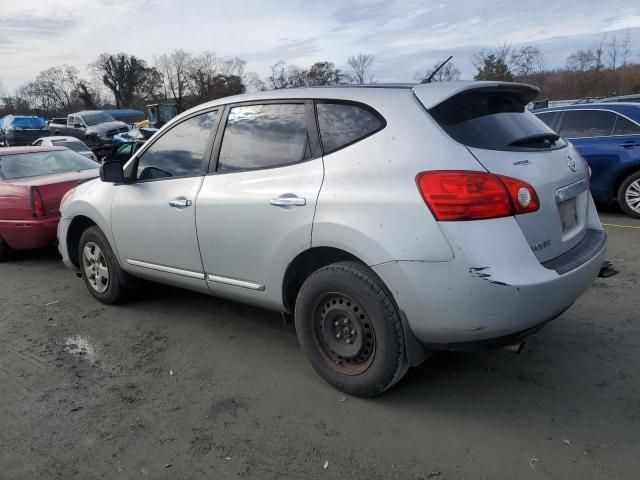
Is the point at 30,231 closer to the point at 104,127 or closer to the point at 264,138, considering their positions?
the point at 264,138

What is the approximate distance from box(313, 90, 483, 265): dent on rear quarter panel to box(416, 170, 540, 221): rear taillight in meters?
0.05

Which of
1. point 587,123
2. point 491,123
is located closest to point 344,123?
point 491,123

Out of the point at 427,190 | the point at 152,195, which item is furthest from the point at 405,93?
the point at 152,195

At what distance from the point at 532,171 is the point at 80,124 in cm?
2698

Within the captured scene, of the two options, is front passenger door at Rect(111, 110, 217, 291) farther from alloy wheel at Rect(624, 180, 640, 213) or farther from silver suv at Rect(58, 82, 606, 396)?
alloy wheel at Rect(624, 180, 640, 213)

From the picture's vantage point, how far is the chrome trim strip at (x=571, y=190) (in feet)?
9.34

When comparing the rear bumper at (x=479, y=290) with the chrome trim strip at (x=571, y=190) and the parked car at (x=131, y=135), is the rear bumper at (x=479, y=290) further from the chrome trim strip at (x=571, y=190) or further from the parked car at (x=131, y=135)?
the parked car at (x=131, y=135)

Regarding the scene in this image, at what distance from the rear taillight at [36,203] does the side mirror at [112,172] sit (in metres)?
2.58

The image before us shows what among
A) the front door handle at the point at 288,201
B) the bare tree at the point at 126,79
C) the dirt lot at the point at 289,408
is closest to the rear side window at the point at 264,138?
the front door handle at the point at 288,201

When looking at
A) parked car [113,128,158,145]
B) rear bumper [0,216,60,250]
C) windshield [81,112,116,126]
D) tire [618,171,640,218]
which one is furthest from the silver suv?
windshield [81,112,116,126]

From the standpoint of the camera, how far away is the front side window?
12.5 ft

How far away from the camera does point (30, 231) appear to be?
623 cm

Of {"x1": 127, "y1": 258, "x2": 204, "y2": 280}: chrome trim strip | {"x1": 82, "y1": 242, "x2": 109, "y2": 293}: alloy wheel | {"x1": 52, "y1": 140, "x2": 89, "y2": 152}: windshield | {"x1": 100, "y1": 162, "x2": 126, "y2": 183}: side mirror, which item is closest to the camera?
{"x1": 127, "y1": 258, "x2": 204, "y2": 280}: chrome trim strip

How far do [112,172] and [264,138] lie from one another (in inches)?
59.3
